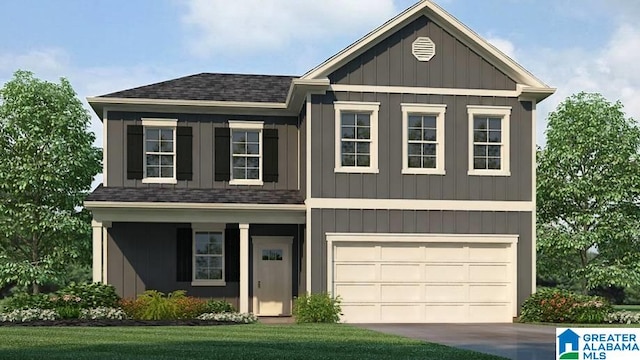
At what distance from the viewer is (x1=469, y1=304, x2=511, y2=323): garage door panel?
25.5m

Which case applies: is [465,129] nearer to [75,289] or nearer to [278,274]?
[278,274]

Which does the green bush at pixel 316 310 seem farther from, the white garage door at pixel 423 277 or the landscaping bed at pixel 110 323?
the landscaping bed at pixel 110 323

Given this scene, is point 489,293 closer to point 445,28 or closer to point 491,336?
point 491,336

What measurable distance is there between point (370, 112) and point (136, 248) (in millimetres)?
7693

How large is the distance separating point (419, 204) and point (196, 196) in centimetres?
596

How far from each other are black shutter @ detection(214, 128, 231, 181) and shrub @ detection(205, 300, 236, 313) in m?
3.91

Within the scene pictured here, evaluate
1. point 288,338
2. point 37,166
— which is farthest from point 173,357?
point 37,166

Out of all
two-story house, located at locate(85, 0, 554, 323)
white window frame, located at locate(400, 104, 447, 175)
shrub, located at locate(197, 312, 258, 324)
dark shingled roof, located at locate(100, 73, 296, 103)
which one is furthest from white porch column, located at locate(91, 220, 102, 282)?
white window frame, located at locate(400, 104, 447, 175)

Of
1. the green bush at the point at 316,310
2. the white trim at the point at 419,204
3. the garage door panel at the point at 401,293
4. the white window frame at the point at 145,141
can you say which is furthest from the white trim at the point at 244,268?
the garage door panel at the point at 401,293

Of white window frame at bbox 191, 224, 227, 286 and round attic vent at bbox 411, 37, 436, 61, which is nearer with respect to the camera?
round attic vent at bbox 411, 37, 436, 61

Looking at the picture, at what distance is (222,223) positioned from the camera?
1057 inches

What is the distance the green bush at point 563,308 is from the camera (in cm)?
2427

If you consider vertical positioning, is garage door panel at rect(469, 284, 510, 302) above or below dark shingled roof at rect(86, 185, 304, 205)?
below

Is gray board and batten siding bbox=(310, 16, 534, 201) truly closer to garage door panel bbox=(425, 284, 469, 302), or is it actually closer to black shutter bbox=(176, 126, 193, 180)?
garage door panel bbox=(425, 284, 469, 302)
